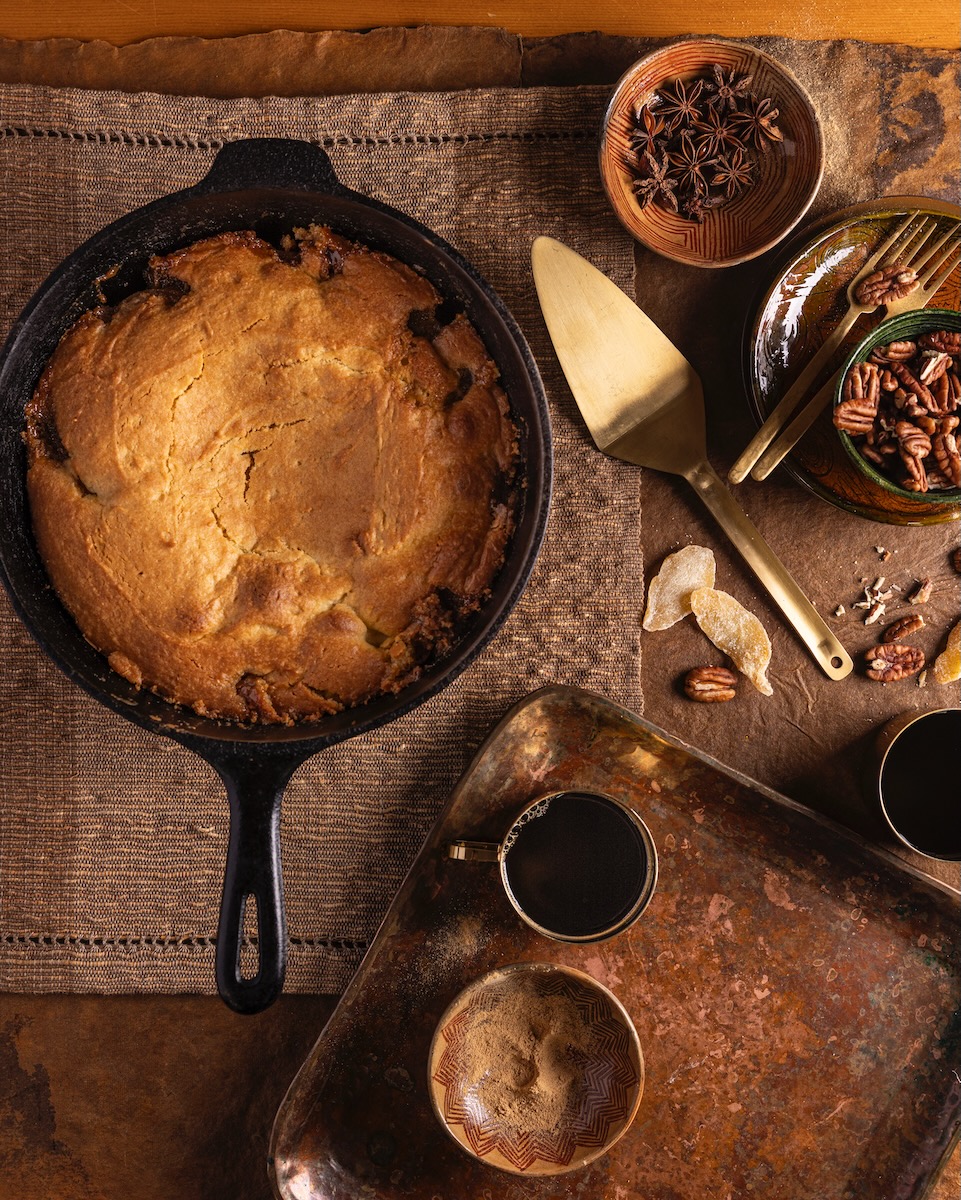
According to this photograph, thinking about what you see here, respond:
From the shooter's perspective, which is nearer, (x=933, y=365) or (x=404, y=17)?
(x=933, y=365)

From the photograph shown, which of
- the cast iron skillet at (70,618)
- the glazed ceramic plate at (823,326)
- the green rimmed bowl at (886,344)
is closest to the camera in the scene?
the cast iron skillet at (70,618)

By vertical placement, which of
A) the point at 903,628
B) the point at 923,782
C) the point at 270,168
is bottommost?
the point at 923,782

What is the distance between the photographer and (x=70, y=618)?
1560mm

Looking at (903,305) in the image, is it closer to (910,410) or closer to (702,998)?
(910,410)

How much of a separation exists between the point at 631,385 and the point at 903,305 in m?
0.55

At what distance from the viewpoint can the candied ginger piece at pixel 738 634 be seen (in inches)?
73.2

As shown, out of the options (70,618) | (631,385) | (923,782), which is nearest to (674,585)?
(631,385)

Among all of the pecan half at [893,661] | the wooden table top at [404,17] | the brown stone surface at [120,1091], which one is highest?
the wooden table top at [404,17]

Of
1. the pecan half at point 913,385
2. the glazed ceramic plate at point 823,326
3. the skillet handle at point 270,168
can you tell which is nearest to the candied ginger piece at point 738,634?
the glazed ceramic plate at point 823,326

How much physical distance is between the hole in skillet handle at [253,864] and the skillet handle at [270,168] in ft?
2.97

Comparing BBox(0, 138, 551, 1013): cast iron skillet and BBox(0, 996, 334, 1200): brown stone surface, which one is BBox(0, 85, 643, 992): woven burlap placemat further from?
BBox(0, 138, 551, 1013): cast iron skillet

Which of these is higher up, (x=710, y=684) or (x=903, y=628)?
(x=903, y=628)

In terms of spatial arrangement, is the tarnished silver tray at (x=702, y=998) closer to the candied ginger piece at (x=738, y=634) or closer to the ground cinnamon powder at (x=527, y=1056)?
the ground cinnamon powder at (x=527, y=1056)

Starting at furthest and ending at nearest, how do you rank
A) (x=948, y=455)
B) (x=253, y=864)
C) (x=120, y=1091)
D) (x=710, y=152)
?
(x=120, y=1091) → (x=710, y=152) → (x=948, y=455) → (x=253, y=864)
